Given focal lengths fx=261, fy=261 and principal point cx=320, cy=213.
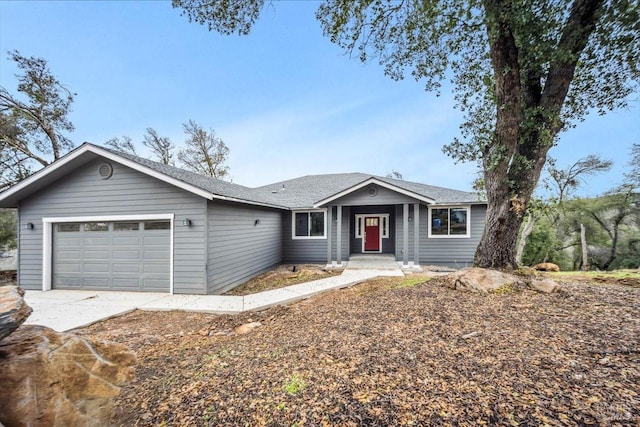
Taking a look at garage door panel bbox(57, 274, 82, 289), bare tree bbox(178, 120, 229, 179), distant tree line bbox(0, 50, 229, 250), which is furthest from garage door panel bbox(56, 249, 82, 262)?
bare tree bbox(178, 120, 229, 179)

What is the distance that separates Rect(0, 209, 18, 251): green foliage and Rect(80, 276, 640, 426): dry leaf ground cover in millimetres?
13696

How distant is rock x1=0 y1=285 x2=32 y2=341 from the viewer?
6.43ft

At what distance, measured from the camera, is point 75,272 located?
7.58 m

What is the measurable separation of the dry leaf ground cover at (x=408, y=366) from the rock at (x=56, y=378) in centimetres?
24

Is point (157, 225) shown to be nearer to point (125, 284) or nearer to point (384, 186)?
point (125, 284)

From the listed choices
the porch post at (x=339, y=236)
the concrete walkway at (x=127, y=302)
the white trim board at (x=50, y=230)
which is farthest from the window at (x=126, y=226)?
the porch post at (x=339, y=236)

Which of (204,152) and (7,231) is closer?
(7,231)

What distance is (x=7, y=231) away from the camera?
41.8 feet

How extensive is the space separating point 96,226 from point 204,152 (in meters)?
16.1

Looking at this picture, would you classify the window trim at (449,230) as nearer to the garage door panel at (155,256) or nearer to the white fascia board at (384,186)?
the white fascia board at (384,186)

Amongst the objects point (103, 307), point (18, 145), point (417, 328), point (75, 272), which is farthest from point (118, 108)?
point (417, 328)

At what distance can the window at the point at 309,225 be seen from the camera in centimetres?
1195

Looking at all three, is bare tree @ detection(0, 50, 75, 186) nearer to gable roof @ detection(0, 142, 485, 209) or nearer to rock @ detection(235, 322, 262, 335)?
gable roof @ detection(0, 142, 485, 209)

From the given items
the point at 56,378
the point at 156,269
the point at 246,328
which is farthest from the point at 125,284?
the point at 56,378
